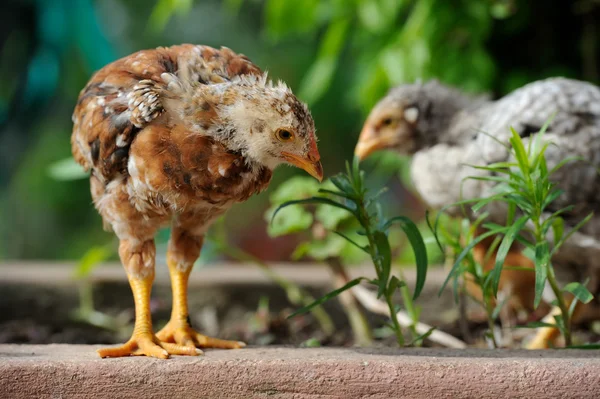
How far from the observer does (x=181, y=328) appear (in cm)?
158

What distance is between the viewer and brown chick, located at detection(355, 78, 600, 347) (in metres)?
1.91

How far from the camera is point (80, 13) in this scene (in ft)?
13.3

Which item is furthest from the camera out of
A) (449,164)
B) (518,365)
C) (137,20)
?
(137,20)

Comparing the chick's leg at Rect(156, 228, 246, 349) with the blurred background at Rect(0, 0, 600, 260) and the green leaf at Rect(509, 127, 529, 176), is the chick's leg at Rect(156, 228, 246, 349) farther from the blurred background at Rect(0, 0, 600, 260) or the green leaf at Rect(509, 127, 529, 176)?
the blurred background at Rect(0, 0, 600, 260)

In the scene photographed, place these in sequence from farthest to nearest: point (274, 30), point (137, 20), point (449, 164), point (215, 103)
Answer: point (137, 20) → point (274, 30) → point (449, 164) → point (215, 103)

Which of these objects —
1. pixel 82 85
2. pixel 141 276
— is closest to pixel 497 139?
pixel 141 276

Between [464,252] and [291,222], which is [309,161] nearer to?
[464,252]

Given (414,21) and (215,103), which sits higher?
(414,21)

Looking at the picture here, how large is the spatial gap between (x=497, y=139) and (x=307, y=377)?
3.00ft

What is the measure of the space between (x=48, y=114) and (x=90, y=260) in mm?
1945

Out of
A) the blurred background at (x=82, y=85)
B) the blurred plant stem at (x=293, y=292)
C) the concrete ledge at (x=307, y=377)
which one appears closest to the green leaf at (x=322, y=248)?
the blurred plant stem at (x=293, y=292)

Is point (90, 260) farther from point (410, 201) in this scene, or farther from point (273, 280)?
point (410, 201)

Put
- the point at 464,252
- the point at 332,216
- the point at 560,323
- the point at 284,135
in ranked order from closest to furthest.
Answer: the point at 284,135 → the point at 464,252 → the point at 560,323 → the point at 332,216

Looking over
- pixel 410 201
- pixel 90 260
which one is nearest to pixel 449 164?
pixel 90 260
